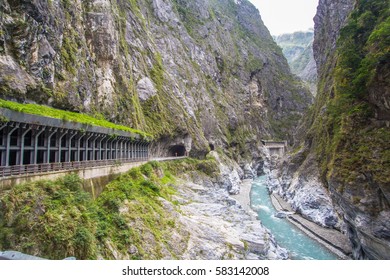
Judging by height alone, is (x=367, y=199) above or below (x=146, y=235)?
above

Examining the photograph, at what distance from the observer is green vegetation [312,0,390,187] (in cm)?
3052

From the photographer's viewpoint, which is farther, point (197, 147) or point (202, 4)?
point (202, 4)

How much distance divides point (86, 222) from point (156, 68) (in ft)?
210

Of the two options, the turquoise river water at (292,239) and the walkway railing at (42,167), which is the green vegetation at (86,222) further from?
the turquoise river water at (292,239)

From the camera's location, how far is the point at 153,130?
207 feet

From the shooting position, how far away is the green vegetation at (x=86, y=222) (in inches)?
611

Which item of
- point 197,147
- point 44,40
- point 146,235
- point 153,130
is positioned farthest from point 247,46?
point 146,235

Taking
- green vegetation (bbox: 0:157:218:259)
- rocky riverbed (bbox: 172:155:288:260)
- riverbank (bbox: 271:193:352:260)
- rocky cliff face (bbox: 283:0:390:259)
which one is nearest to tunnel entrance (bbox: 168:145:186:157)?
rocky riverbed (bbox: 172:155:288:260)

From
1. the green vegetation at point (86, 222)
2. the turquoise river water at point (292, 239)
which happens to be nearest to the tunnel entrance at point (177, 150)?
the turquoise river water at point (292, 239)

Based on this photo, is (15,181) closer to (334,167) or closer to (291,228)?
(334,167)

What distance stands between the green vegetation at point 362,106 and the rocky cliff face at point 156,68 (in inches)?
1367

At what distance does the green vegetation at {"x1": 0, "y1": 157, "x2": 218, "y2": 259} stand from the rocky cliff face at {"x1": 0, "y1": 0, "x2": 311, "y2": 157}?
12.2m

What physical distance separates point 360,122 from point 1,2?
1674 inches

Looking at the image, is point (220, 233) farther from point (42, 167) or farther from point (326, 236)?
point (326, 236)
